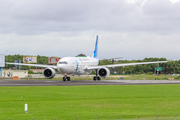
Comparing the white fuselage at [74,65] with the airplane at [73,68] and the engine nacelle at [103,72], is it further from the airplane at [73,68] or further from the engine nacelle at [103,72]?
the engine nacelle at [103,72]

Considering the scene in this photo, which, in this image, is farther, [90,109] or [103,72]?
[103,72]

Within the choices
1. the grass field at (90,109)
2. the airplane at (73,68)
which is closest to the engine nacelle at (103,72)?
the airplane at (73,68)

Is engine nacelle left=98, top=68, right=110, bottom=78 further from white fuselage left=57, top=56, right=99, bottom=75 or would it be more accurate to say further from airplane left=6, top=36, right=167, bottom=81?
white fuselage left=57, top=56, right=99, bottom=75

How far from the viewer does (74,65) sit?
7388cm

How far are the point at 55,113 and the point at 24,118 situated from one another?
288 cm

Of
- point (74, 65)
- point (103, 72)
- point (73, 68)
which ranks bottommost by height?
point (103, 72)

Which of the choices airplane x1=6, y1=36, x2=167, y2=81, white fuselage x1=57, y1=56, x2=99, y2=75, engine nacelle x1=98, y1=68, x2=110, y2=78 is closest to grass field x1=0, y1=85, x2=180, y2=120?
white fuselage x1=57, y1=56, x2=99, y2=75

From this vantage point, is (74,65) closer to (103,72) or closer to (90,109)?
(103,72)

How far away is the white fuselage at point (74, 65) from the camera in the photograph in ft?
233

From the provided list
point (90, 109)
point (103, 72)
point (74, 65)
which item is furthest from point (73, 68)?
point (90, 109)

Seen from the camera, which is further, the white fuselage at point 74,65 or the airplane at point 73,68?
the airplane at point 73,68

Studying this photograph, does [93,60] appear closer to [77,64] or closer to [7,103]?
[77,64]

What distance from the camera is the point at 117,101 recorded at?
31375mm

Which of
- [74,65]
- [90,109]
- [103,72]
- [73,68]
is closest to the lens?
[90,109]
